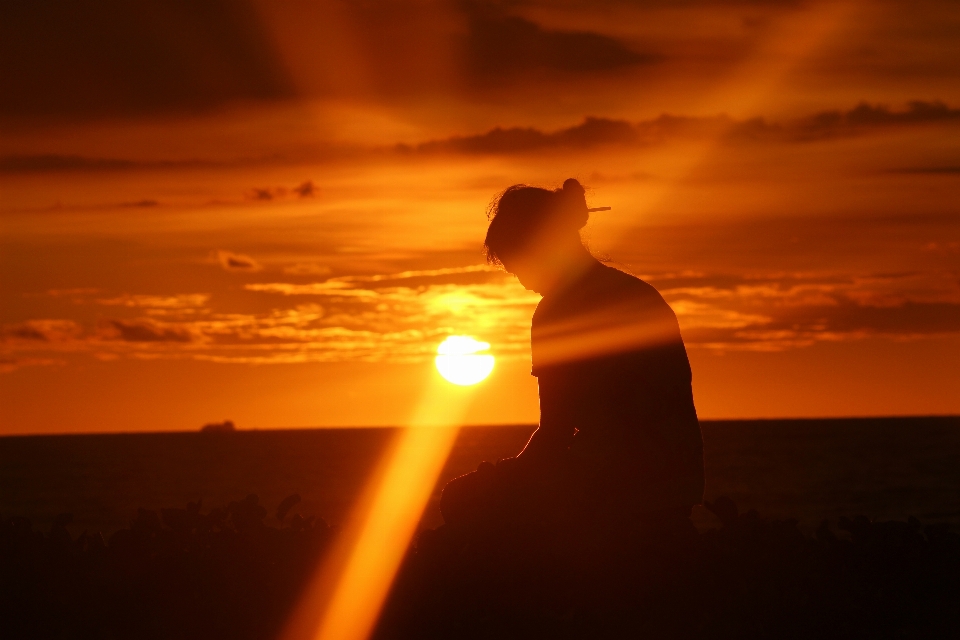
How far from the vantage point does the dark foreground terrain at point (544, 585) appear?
213 inches

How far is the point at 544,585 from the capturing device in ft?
17.9

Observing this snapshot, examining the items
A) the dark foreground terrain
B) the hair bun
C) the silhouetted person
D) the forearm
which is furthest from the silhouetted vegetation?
the hair bun

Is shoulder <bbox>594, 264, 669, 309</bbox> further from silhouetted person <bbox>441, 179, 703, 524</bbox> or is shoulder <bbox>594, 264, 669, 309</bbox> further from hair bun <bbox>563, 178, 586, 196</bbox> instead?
hair bun <bbox>563, 178, 586, 196</bbox>

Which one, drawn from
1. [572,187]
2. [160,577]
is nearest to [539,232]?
[572,187]

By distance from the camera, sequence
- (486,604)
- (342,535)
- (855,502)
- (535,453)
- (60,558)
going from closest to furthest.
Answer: (486,604), (535,453), (60,558), (342,535), (855,502)

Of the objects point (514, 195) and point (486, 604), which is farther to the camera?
point (514, 195)

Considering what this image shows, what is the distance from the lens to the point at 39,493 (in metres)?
77.7

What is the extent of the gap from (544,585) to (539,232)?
166cm

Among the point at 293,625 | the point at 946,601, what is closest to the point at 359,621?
the point at 293,625

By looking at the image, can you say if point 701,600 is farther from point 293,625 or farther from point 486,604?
point 293,625

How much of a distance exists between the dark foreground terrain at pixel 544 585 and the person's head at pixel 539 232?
1.22 metres

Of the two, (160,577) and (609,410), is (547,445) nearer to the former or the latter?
(609,410)

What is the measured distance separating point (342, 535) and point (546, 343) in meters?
1.87

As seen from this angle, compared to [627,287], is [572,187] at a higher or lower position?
higher
